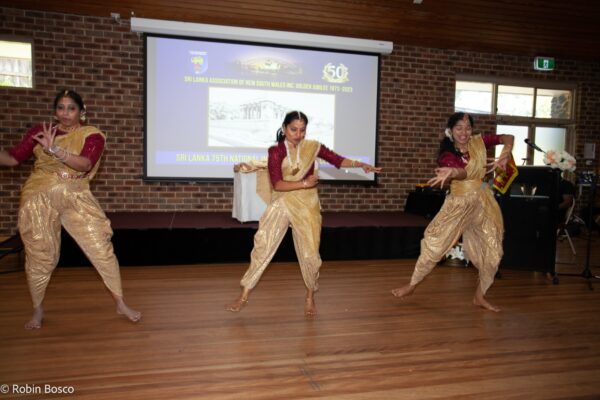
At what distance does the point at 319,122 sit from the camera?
6465mm

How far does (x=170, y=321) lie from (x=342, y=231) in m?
2.55

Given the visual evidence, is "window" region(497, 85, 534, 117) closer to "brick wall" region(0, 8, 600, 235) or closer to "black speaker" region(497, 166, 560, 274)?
"brick wall" region(0, 8, 600, 235)

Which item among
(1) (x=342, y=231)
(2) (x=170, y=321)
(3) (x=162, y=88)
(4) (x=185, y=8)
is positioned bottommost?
(2) (x=170, y=321)

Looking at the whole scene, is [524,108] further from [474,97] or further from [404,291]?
[404,291]

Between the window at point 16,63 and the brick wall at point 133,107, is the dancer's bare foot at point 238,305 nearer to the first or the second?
the brick wall at point 133,107

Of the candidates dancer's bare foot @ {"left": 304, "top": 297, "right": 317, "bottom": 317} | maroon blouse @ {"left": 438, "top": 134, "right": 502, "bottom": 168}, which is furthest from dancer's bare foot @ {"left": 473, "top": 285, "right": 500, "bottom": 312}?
dancer's bare foot @ {"left": 304, "top": 297, "right": 317, "bottom": 317}

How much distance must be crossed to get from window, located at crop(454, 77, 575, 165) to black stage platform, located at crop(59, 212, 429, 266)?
118 inches

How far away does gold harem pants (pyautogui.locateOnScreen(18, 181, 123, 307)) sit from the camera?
254 cm

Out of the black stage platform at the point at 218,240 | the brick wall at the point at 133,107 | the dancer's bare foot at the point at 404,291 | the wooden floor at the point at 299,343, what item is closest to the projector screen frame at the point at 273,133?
the brick wall at the point at 133,107

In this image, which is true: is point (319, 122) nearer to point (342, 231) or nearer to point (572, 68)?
point (342, 231)

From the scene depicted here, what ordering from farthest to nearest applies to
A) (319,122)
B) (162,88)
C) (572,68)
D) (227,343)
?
(572,68), (319,122), (162,88), (227,343)

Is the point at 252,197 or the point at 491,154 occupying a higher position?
the point at 491,154

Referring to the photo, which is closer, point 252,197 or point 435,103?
point 252,197

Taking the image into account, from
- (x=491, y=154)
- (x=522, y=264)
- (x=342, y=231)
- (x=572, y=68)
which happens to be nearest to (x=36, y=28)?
(x=342, y=231)
